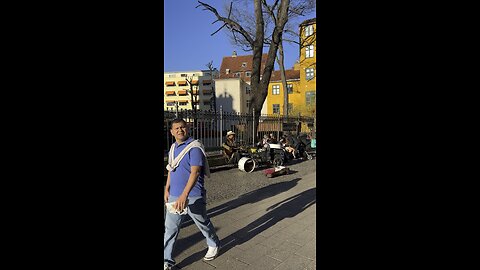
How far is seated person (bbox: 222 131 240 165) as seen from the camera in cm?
963

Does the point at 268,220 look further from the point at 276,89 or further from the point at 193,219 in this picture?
the point at 276,89

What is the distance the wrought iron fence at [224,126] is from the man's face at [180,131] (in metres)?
4.10

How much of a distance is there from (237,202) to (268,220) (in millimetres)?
1334

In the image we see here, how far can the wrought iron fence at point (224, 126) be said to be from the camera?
882cm

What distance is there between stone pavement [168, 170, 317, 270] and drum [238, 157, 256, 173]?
10.7ft

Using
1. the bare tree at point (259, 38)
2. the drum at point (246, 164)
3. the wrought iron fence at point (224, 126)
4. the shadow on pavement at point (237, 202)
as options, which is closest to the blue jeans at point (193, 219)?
the shadow on pavement at point (237, 202)

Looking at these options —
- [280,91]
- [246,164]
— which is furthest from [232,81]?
[246,164]
